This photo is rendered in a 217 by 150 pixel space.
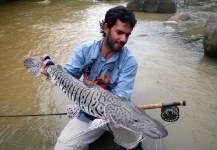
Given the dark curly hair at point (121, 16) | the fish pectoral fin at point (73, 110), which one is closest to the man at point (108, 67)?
the dark curly hair at point (121, 16)

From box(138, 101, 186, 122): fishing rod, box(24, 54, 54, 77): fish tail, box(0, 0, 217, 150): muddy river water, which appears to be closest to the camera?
box(138, 101, 186, 122): fishing rod

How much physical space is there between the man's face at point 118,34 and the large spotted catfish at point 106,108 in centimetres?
63

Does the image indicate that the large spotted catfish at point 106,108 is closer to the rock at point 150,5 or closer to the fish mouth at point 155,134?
the fish mouth at point 155,134

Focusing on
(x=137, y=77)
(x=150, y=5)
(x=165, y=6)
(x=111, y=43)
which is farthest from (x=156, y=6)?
(x=111, y=43)

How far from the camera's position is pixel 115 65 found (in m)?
3.41

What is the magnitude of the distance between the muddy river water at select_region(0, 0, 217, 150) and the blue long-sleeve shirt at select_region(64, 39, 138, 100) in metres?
1.09

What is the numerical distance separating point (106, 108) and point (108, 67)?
891 millimetres

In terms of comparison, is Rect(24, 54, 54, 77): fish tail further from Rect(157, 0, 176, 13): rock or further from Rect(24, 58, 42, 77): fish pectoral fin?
Rect(157, 0, 176, 13): rock

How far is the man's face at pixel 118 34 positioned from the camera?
A: 3.11 m

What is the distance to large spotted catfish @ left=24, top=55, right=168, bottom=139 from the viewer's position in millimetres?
2455

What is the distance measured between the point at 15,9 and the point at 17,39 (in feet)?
18.7

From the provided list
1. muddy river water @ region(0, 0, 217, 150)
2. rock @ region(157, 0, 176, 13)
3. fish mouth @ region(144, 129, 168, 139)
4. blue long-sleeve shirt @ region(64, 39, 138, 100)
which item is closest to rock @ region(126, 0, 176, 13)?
rock @ region(157, 0, 176, 13)

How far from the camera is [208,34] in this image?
6.68 meters

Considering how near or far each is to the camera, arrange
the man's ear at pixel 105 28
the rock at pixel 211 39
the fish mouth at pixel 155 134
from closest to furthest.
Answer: the fish mouth at pixel 155 134 < the man's ear at pixel 105 28 < the rock at pixel 211 39
